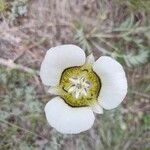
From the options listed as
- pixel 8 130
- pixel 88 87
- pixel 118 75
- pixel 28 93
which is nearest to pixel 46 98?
pixel 28 93

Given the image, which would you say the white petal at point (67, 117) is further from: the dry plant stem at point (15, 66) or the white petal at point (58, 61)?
the dry plant stem at point (15, 66)

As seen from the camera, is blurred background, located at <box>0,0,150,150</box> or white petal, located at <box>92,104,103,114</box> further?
blurred background, located at <box>0,0,150,150</box>

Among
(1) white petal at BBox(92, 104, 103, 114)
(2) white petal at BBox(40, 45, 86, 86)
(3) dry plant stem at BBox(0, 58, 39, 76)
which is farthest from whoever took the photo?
(3) dry plant stem at BBox(0, 58, 39, 76)

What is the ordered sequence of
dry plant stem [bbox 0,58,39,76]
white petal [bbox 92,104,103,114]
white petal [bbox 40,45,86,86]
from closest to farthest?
white petal [bbox 40,45,86,86] → white petal [bbox 92,104,103,114] → dry plant stem [bbox 0,58,39,76]

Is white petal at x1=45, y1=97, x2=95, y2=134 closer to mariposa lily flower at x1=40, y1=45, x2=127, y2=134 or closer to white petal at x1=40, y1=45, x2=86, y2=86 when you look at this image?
mariposa lily flower at x1=40, y1=45, x2=127, y2=134

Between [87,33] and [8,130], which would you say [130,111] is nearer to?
[87,33]

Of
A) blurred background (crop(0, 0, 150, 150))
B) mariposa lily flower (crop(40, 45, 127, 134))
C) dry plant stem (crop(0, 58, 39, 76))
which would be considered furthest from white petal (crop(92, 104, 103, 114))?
dry plant stem (crop(0, 58, 39, 76))

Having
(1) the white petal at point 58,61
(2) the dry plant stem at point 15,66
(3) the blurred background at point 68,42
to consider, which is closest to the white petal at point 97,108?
(1) the white petal at point 58,61
